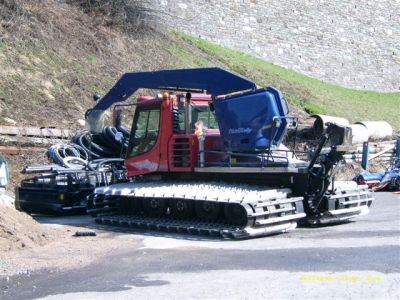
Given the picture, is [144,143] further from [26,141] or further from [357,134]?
[26,141]

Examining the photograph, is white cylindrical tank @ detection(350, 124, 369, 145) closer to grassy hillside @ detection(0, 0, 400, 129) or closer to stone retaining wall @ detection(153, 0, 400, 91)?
grassy hillside @ detection(0, 0, 400, 129)

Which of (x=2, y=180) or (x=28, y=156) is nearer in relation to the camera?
(x=2, y=180)

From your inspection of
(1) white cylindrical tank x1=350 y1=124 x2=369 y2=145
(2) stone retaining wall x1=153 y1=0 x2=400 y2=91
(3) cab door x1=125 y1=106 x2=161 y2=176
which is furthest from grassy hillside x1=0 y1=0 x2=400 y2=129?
(1) white cylindrical tank x1=350 y1=124 x2=369 y2=145

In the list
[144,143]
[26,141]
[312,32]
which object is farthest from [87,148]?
[312,32]

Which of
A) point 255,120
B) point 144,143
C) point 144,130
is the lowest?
point 144,143

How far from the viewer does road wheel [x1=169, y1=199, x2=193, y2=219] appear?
37.4 ft

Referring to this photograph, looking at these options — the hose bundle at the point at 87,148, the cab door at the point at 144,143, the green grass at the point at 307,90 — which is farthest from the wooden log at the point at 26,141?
the green grass at the point at 307,90

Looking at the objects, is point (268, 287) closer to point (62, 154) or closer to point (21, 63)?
point (62, 154)

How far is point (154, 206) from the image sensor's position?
1198cm

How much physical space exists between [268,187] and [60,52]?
43.4ft

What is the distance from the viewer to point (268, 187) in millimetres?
11156

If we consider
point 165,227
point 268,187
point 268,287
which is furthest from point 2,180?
point 268,287

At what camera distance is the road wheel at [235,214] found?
10.3 metres

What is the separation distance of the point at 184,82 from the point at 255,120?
195 centimetres
